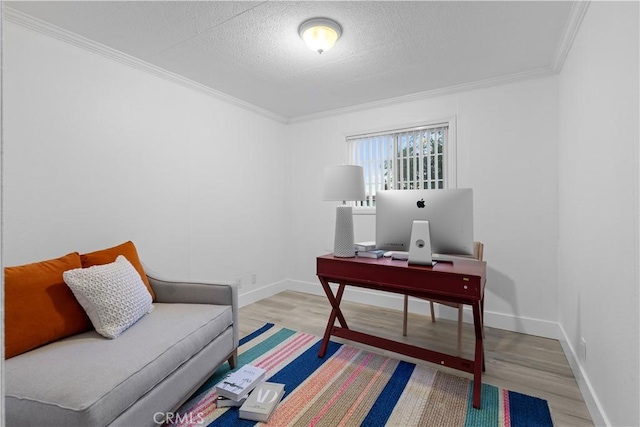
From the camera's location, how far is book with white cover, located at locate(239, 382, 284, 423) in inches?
66.8

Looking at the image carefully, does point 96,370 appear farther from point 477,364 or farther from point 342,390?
point 477,364

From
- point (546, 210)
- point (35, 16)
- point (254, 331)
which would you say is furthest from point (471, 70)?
point (35, 16)

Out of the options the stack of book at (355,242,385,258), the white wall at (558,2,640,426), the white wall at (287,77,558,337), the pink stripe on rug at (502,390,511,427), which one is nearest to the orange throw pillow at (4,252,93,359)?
the stack of book at (355,242,385,258)

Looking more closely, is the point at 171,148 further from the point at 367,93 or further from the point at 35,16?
the point at 367,93

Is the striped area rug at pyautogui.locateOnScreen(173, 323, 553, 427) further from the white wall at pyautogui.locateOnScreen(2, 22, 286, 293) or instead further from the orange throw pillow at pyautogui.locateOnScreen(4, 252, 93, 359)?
the white wall at pyautogui.locateOnScreen(2, 22, 286, 293)

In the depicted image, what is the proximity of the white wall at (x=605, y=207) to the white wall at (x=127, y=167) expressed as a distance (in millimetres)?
3049

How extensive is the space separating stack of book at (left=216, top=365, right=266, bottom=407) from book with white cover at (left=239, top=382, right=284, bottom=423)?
0.05m

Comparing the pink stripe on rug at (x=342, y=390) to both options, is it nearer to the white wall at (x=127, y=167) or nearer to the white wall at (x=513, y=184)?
the white wall at (x=513, y=184)

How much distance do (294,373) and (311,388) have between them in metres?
0.21

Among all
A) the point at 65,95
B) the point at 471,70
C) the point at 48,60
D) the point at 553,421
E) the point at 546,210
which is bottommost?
the point at 553,421

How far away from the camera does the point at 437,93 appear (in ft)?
10.6

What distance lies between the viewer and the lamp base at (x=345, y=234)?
238 cm

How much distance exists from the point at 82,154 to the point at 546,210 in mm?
3831

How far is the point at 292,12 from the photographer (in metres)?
1.97
